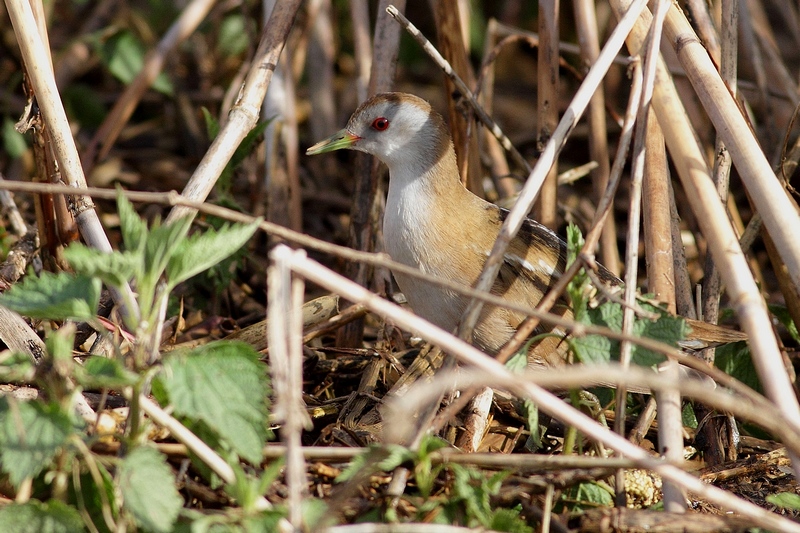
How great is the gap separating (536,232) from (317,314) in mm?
861

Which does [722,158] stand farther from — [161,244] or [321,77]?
[321,77]

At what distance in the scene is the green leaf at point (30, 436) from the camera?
5.87 ft

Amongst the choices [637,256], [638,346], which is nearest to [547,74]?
[637,256]

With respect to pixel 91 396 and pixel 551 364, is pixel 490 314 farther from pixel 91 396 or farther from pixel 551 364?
pixel 91 396

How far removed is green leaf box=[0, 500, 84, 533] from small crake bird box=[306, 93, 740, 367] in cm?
139

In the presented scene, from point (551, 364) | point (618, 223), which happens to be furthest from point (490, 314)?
point (618, 223)

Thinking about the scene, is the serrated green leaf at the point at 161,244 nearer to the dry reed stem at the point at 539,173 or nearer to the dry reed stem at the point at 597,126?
the dry reed stem at the point at 539,173

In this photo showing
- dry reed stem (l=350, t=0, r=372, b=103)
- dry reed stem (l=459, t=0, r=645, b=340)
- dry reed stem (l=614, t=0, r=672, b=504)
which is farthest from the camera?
dry reed stem (l=350, t=0, r=372, b=103)

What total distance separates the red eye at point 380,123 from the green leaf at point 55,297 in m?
1.58

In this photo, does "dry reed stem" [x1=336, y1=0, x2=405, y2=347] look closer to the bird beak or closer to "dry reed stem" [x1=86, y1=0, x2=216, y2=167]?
the bird beak

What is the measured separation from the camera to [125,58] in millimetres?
4363

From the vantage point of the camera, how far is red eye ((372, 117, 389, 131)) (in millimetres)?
3336

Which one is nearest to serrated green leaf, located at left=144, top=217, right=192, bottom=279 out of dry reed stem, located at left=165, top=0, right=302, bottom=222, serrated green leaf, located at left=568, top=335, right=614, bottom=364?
dry reed stem, located at left=165, top=0, right=302, bottom=222

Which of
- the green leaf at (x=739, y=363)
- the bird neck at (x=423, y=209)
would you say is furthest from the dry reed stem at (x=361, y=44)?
the green leaf at (x=739, y=363)
